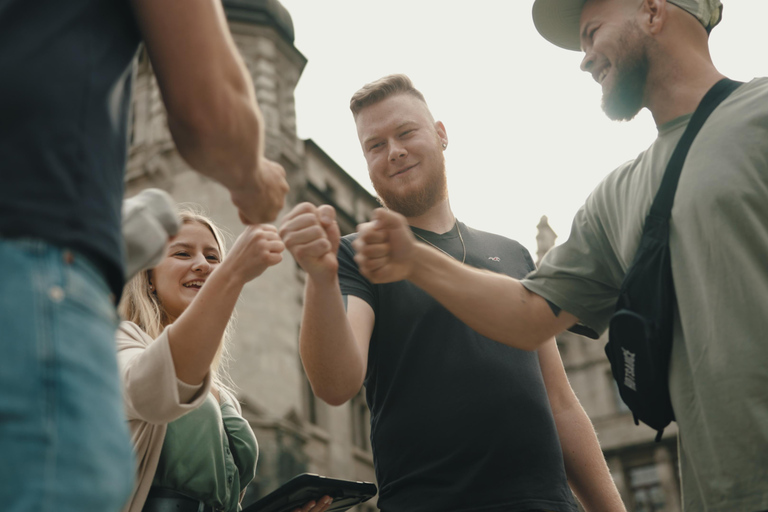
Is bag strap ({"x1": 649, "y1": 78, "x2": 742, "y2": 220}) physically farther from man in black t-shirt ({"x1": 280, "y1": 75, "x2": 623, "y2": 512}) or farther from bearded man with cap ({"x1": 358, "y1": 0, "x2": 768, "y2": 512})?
man in black t-shirt ({"x1": 280, "y1": 75, "x2": 623, "y2": 512})

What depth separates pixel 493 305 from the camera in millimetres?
2756

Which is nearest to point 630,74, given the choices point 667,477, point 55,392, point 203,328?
point 203,328

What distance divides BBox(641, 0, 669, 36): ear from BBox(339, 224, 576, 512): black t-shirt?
124 centimetres

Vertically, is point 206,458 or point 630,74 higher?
point 630,74

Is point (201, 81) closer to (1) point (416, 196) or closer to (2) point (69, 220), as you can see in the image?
(2) point (69, 220)

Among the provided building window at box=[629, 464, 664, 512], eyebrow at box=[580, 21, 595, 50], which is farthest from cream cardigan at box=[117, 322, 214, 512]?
building window at box=[629, 464, 664, 512]

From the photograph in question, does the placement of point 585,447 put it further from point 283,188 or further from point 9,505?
point 9,505

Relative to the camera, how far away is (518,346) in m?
2.79

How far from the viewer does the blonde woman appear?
242 cm

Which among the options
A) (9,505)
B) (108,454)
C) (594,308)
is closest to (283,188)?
(108,454)

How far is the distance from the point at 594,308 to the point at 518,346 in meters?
0.28

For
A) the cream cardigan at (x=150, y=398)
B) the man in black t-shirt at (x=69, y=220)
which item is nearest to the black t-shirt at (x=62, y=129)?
the man in black t-shirt at (x=69, y=220)

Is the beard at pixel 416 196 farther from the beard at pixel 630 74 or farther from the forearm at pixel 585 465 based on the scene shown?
the forearm at pixel 585 465

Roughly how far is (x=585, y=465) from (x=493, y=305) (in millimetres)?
871
